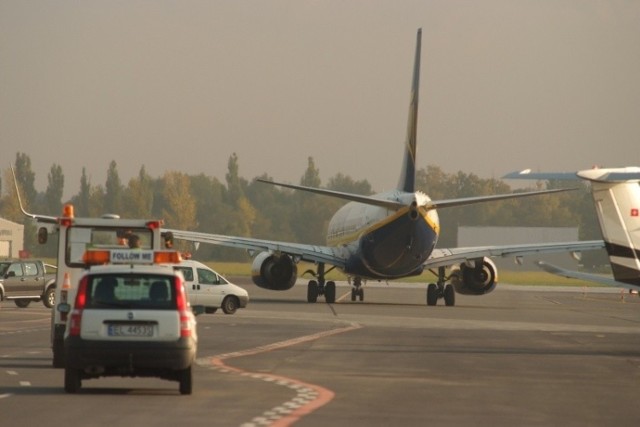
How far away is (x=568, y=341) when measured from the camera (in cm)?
3822

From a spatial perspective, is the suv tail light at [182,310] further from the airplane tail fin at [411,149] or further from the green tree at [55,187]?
the green tree at [55,187]

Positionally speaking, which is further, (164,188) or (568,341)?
(164,188)

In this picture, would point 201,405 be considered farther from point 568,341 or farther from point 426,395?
point 568,341

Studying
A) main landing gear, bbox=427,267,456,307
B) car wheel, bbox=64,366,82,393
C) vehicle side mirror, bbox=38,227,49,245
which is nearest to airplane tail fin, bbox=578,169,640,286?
vehicle side mirror, bbox=38,227,49,245

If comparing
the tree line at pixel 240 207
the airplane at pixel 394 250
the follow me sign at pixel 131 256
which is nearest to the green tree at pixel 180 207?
the tree line at pixel 240 207

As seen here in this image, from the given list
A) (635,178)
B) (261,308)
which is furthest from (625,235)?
(261,308)

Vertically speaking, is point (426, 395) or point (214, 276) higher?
point (214, 276)

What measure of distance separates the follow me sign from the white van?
27881 mm

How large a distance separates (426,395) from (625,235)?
9.09m

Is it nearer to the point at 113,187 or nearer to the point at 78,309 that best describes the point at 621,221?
the point at 78,309

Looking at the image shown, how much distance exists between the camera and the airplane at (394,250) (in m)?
55.7

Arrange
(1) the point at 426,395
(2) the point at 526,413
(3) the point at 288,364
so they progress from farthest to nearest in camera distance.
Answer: (3) the point at 288,364, (1) the point at 426,395, (2) the point at 526,413

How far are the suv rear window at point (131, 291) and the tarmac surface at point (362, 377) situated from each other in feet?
4.03

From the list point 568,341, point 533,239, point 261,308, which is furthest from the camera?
point 533,239
